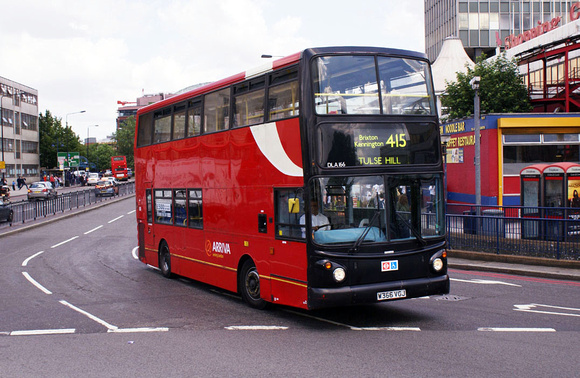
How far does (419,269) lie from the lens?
927cm

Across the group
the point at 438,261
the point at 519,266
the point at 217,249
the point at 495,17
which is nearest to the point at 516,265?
the point at 519,266

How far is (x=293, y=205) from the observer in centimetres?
934

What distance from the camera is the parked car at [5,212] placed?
31219mm

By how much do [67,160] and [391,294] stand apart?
8656 centimetres

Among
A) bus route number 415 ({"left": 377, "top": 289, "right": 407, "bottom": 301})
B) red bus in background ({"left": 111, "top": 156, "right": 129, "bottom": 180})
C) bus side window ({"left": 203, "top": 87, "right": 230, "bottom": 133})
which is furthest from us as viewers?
red bus in background ({"left": 111, "top": 156, "right": 129, "bottom": 180})

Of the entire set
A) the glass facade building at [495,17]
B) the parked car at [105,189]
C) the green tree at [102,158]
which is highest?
the glass facade building at [495,17]

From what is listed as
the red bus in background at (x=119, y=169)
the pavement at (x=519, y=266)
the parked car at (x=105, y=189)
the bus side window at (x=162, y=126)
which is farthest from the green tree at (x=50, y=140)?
the pavement at (x=519, y=266)

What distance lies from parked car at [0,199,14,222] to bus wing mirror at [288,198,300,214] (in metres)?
26.3

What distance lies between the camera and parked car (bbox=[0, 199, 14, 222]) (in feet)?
102

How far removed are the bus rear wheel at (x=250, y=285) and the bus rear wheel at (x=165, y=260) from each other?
4.13 metres

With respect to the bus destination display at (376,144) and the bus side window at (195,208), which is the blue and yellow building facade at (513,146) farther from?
the bus destination display at (376,144)

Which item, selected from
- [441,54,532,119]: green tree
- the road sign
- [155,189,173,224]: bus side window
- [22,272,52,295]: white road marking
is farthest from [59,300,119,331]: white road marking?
the road sign

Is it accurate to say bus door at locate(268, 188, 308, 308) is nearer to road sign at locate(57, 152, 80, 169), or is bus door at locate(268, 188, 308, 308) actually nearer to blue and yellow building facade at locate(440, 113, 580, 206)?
blue and yellow building facade at locate(440, 113, 580, 206)

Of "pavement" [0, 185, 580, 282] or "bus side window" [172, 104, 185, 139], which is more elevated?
"bus side window" [172, 104, 185, 139]
